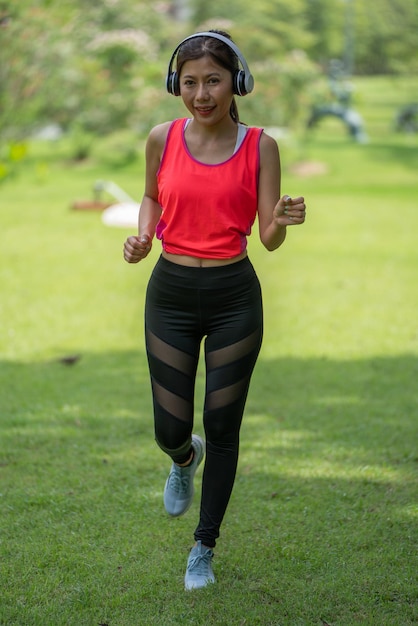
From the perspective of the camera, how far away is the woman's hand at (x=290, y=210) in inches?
140

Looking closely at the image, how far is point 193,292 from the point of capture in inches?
148

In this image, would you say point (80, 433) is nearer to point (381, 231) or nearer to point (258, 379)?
point (258, 379)

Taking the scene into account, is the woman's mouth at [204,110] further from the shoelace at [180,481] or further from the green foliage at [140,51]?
the green foliage at [140,51]

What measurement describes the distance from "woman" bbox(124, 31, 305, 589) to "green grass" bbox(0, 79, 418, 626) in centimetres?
37

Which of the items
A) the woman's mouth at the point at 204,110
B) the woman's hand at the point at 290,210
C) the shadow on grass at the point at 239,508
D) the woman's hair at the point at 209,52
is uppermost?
the woman's hair at the point at 209,52

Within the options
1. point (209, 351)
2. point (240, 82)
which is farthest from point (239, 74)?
point (209, 351)

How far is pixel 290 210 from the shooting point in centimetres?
358

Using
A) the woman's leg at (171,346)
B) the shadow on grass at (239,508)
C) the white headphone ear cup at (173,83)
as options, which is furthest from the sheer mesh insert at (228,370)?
the white headphone ear cup at (173,83)

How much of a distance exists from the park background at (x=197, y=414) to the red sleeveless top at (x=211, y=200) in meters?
1.34

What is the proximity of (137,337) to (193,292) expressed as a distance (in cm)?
573

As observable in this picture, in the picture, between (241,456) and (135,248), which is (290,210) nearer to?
(135,248)

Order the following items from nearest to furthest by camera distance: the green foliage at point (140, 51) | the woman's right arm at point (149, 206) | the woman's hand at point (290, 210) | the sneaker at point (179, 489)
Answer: the woman's hand at point (290, 210), the woman's right arm at point (149, 206), the sneaker at point (179, 489), the green foliage at point (140, 51)

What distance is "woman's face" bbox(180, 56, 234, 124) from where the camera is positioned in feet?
12.1

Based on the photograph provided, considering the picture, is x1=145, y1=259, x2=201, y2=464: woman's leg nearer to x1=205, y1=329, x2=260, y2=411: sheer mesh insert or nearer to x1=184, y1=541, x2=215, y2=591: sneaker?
x1=205, y1=329, x2=260, y2=411: sheer mesh insert
